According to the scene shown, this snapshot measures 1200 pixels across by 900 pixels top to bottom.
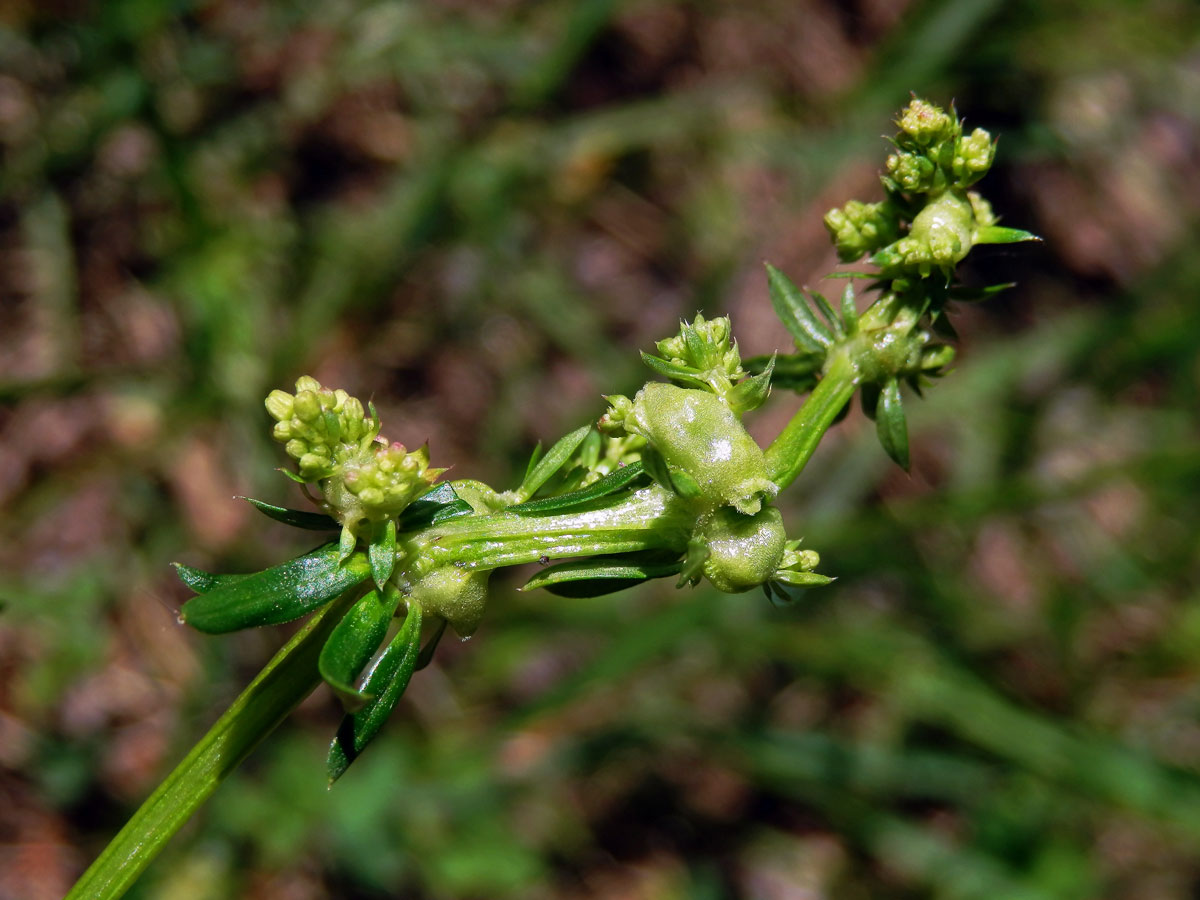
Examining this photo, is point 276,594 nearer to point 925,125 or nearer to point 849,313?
point 849,313

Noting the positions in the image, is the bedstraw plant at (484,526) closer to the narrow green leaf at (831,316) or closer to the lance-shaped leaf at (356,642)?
the lance-shaped leaf at (356,642)

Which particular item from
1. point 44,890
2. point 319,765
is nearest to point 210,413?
point 319,765

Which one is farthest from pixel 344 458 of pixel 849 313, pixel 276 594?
pixel 849 313

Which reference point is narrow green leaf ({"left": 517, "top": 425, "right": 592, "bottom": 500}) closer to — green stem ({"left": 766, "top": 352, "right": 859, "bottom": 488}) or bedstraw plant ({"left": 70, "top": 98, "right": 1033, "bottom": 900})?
bedstraw plant ({"left": 70, "top": 98, "right": 1033, "bottom": 900})

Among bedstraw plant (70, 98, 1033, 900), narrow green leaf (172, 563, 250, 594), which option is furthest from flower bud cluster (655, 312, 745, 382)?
narrow green leaf (172, 563, 250, 594)

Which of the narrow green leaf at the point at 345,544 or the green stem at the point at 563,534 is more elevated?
the narrow green leaf at the point at 345,544

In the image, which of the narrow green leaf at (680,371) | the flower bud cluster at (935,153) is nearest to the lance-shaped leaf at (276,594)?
the narrow green leaf at (680,371)

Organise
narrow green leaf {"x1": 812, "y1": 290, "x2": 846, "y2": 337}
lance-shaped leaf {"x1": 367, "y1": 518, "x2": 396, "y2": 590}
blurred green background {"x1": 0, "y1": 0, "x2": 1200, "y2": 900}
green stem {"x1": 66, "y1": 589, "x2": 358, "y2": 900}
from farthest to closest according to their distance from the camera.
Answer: blurred green background {"x1": 0, "y1": 0, "x2": 1200, "y2": 900} < narrow green leaf {"x1": 812, "y1": 290, "x2": 846, "y2": 337} < green stem {"x1": 66, "y1": 589, "x2": 358, "y2": 900} < lance-shaped leaf {"x1": 367, "y1": 518, "x2": 396, "y2": 590}
